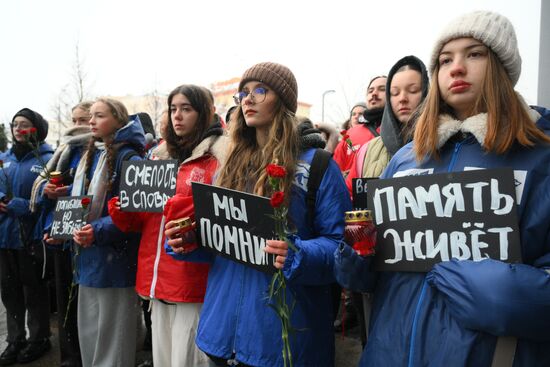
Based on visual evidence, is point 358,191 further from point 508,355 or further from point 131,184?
point 131,184

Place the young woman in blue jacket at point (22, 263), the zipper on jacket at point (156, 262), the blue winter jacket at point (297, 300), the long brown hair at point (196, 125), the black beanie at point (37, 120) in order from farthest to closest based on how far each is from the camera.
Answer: the black beanie at point (37, 120)
the young woman in blue jacket at point (22, 263)
the long brown hair at point (196, 125)
the zipper on jacket at point (156, 262)
the blue winter jacket at point (297, 300)

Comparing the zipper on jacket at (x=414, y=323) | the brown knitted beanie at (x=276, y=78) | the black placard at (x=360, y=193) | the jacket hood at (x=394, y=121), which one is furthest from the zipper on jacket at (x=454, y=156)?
the jacket hood at (x=394, y=121)

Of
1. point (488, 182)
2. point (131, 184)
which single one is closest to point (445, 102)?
point (488, 182)

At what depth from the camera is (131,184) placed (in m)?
3.07

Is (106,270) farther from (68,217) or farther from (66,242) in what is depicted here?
(66,242)

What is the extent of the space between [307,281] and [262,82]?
3.71 feet

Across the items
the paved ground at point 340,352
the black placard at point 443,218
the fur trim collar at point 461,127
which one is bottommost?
the paved ground at point 340,352

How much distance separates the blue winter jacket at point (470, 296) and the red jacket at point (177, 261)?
4.52 ft

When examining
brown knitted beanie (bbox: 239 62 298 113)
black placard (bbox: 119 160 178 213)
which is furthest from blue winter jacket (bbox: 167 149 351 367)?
black placard (bbox: 119 160 178 213)

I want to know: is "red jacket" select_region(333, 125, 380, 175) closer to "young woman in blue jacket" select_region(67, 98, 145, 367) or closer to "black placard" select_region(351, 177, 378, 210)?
"black placard" select_region(351, 177, 378, 210)

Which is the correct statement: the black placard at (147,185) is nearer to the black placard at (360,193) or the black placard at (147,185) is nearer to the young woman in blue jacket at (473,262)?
the black placard at (360,193)

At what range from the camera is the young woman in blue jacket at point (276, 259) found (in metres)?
1.90

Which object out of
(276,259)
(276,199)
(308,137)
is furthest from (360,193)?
(276,199)

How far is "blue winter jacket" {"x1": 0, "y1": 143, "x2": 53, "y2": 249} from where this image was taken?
4.30 metres
